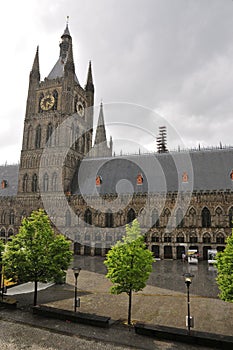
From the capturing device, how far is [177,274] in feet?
94.8

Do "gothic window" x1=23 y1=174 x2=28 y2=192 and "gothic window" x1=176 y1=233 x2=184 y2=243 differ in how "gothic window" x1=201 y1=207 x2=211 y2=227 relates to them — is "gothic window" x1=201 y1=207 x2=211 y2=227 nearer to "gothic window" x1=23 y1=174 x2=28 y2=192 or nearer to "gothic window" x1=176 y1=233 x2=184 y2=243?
"gothic window" x1=176 y1=233 x2=184 y2=243

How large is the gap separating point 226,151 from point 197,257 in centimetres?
1812

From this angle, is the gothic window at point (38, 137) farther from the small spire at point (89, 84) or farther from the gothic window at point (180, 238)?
the gothic window at point (180, 238)

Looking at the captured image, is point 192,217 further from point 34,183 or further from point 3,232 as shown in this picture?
point 3,232

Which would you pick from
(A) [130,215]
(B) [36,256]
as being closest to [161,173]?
(A) [130,215]

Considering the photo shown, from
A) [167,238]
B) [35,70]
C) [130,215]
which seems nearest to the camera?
[167,238]

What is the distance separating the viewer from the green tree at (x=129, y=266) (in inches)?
626

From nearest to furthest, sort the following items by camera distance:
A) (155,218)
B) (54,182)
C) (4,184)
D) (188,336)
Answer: (188,336) < (155,218) < (54,182) < (4,184)

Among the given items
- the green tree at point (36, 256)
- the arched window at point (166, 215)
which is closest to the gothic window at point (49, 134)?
the arched window at point (166, 215)

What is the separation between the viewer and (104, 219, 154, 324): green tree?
15.9m

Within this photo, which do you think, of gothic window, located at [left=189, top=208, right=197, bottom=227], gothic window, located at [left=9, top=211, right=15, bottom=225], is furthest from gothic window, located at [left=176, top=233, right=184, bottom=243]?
gothic window, located at [left=9, top=211, right=15, bottom=225]

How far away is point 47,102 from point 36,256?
3949 centimetres

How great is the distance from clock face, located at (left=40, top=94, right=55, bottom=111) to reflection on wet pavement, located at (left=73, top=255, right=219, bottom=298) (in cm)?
2938

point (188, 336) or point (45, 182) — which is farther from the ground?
point (45, 182)
